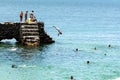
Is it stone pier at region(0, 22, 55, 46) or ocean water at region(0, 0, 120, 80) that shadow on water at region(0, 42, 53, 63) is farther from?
stone pier at region(0, 22, 55, 46)

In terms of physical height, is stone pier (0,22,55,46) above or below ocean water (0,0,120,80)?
above

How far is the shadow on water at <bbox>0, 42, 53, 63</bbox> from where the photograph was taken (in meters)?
77.1

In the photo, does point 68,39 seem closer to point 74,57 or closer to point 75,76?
point 74,57

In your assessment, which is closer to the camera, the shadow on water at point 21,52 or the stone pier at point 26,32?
the shadow on water at point 21,52

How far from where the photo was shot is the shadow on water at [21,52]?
77100 mm

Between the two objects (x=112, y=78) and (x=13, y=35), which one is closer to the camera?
(x=112, y=78)

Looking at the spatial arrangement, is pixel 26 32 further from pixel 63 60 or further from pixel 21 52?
pixel 63 60

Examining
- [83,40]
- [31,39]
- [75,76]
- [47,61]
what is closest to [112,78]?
[75,76]

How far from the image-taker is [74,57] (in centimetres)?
7869

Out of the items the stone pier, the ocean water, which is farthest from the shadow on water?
the stone pier

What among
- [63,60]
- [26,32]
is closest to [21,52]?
[26,32]

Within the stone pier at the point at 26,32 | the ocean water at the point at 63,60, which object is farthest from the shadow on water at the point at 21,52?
the stone pier at the point at 26,32

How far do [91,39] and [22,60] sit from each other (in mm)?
31127

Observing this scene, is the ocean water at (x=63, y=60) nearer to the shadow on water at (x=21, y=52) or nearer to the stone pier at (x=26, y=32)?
the shadow on water at (x=21, y=52)
